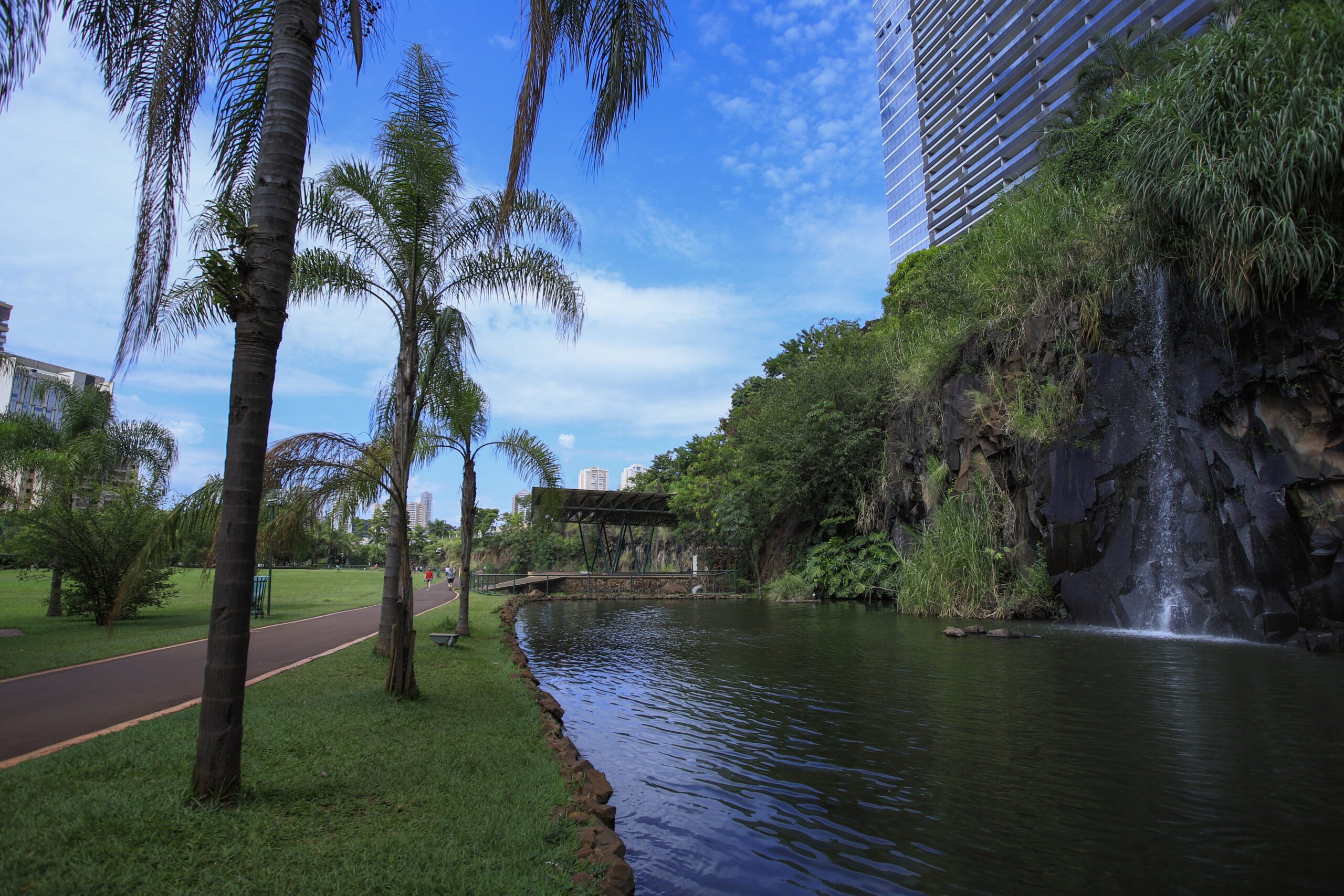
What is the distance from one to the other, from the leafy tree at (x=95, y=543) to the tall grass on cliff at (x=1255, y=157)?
63.2 ft

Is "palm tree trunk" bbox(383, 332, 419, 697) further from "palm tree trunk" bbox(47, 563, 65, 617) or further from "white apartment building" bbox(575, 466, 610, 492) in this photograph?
"white apartment building" bbox(575, 466, 610, 492)

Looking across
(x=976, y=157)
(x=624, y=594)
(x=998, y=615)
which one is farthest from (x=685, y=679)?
(x=976, y=157)

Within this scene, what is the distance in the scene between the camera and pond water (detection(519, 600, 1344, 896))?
3652 millimetres

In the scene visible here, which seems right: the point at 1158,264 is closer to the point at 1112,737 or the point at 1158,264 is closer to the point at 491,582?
the point at 1112,737

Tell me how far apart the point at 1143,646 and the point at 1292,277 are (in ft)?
20.1

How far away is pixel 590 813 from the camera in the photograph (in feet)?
13.2

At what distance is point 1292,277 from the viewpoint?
10.3 m

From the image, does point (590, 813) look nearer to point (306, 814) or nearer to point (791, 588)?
point (306, 814)

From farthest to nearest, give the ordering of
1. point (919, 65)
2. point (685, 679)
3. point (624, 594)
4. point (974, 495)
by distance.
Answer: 1. point (919, 65)
2. point (624, 594)
3. point (974, 495)
4. point (685, 679)

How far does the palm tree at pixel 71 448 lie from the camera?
14.7 meters

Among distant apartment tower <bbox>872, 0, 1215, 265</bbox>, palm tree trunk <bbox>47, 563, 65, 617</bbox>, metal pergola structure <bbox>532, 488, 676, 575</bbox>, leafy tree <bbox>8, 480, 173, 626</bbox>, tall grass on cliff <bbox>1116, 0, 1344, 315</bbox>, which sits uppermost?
distant apartment tower <bbox>872, 0, 1215, 265</bbox>

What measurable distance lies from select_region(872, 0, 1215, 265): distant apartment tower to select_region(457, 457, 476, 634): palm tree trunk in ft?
143

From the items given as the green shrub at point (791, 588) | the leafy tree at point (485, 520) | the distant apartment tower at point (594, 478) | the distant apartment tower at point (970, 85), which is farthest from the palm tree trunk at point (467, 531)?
the distant apartment tower at point (594, 478)

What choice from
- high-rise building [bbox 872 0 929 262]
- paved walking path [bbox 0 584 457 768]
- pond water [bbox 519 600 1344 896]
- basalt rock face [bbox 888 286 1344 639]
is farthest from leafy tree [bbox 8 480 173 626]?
high-rise building [bbox 872 0 929 262]
